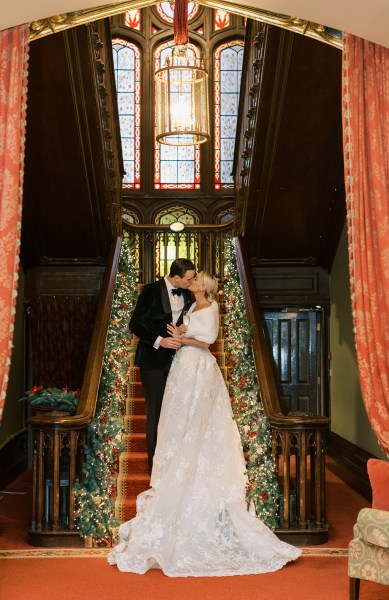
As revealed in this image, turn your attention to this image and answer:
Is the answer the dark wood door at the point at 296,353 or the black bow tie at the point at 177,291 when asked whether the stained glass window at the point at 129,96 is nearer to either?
the dark wood door at the point at 296,353

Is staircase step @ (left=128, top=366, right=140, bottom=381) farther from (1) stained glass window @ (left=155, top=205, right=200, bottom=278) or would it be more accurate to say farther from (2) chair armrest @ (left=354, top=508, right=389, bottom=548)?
(2) chair armrest @ (left=354, top=508, right=389, bottom=548)

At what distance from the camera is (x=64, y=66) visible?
7.78 m

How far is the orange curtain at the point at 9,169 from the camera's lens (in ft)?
15.5

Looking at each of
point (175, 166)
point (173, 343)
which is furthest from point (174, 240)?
point (173, 343)

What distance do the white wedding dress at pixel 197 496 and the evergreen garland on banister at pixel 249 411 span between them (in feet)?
0.60

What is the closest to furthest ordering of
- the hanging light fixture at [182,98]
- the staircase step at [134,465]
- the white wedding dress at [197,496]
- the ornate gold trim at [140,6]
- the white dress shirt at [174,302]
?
the ornate gold trim at [140,6] → the hanging light fixture at [182,98] → the white wedding dress at [197,496] → the white dress shirt at [174,302] → the staircase step at [134,465]

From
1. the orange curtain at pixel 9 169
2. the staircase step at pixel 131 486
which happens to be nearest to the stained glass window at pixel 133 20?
the staircase step at pixel 131 486

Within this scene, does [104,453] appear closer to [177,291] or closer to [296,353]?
[177,291]

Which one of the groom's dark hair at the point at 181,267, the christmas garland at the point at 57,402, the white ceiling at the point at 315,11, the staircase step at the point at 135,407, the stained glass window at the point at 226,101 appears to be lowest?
the staircase step at the point at 135,407

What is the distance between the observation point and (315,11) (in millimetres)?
4859

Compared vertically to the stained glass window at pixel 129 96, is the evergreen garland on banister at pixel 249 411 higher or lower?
lower

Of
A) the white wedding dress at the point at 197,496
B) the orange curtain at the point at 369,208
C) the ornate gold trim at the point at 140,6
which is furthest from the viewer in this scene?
the white wedding dress at the point at 197,496

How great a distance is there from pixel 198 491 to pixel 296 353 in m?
4.72

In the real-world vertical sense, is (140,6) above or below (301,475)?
above
